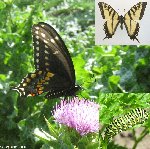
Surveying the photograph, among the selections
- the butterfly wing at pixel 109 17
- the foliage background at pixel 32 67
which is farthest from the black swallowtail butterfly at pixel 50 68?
the butterfly wing at pixel 109 17

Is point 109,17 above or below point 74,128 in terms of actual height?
above

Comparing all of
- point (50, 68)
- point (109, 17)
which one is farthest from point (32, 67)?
point (109, 17)

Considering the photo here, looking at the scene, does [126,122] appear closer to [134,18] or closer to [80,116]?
[80,116]

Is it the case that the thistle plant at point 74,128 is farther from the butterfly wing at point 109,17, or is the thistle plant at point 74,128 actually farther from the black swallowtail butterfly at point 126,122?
the butterfly wing at point 109,17

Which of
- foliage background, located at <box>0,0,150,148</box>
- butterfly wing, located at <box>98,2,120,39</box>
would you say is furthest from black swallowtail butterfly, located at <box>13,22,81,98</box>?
butterfly wing, located at <box>98,2,120,39</box>

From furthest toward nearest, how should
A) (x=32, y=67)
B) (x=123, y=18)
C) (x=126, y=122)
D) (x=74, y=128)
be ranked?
1. (x=32, y=67)
2. (x=123, y=18)
3. (x=126, y=122)
4. (x=74, y=128)

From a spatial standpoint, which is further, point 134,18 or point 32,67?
point 32,67

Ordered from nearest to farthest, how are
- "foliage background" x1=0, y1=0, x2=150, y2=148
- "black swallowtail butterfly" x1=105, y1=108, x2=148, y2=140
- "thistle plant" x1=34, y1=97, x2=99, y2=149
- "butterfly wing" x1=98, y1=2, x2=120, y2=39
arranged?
"thistle plant" x1=34, y1=97, x2=99, y2=149 → "black swallowtail butterfly" x1=105, y1=108, x2=148, y2=140 → "butterfly wing" x1=98, y1=2, x2=120, y2=39 → "foliage background" x1=0, y1=0, x2=150, y2=148

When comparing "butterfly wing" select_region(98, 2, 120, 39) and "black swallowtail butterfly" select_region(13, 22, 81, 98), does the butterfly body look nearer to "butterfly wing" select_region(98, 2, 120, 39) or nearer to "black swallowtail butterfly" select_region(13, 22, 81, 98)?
"butterfly wing" select_region(98, 2, 120, 39)
